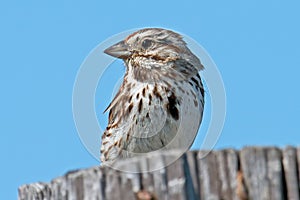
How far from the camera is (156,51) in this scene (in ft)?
26.1

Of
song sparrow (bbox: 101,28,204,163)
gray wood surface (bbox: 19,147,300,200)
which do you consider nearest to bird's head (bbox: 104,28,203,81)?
song sparrow (bbox: 101,28,204,163)

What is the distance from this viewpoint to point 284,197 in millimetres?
3254

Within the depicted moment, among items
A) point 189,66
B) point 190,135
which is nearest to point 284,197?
point 190,135

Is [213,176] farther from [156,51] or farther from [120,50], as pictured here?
[156,51]

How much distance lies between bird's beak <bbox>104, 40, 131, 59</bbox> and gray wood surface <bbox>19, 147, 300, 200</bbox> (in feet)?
13.7

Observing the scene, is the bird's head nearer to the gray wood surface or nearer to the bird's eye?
the bird's eye

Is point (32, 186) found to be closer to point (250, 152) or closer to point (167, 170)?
point (167, 170)

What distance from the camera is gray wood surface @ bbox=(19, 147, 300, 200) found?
10.7 ft

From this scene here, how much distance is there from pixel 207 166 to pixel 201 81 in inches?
176

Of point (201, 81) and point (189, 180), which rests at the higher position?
point (201, 81)

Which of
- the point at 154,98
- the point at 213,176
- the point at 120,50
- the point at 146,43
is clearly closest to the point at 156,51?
the point at 146,43

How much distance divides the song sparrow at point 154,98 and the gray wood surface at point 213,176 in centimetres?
389

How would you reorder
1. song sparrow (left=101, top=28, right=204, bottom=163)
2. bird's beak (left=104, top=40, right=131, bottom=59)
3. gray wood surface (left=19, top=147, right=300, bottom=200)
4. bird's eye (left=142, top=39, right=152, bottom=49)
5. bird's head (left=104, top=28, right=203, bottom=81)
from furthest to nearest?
bird's eye (left=142, top=39, right=152, bottom=49), bird's head (left=104, top=28, right=203, bottom=81), bird's beak (left=104, top=40, right=131, bottom=59), song sparrow (left=101, top=28, right=204, bottom=163), gray wood surface (left=19, top=147, right=300, bottom=200)

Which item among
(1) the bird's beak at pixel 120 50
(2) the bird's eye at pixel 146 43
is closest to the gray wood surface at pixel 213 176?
(1) the bird's beak at pixel 120 50
